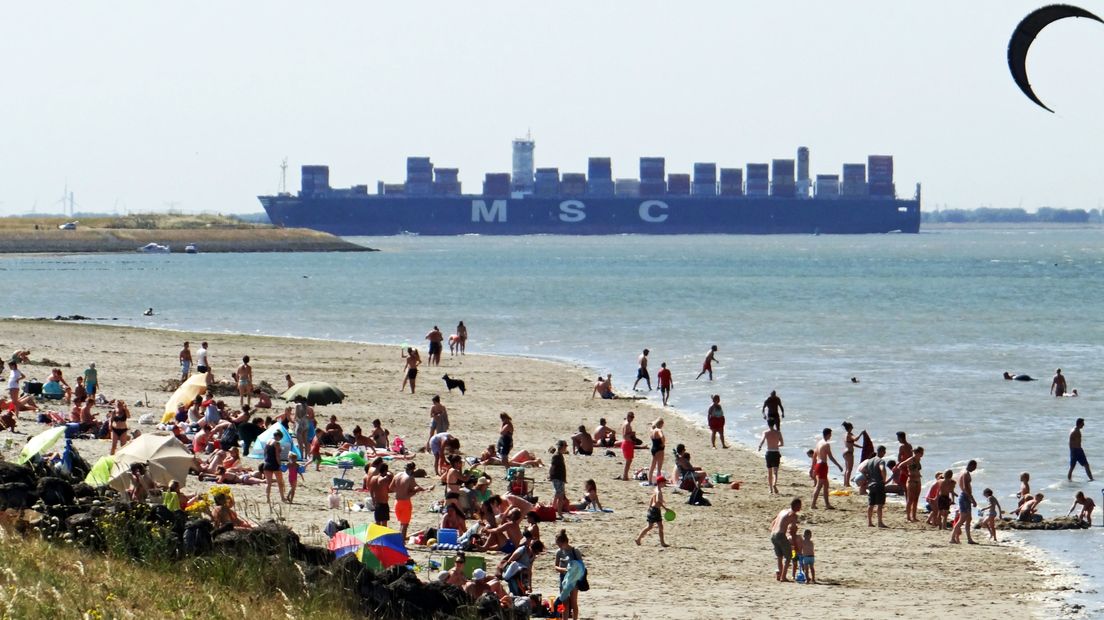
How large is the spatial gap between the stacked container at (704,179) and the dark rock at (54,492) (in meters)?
183

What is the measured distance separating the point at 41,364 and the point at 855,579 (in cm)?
1836

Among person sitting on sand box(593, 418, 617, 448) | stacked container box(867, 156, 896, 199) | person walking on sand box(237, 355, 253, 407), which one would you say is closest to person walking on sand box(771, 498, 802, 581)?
person sitting on sand box(593, 418, 617, 448)

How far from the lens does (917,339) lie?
44.4 metres

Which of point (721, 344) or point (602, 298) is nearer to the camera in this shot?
point (721, 344)

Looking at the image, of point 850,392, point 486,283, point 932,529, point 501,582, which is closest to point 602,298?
point 486,283

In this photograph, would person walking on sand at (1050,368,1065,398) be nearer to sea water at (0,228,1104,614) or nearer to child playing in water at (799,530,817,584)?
sea water at (0,228,1104,614)

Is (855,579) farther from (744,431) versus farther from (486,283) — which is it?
(486,283)

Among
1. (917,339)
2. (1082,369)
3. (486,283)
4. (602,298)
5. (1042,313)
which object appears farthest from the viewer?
(486,283)

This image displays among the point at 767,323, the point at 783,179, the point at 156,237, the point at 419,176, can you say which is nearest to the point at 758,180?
the point at 783,179

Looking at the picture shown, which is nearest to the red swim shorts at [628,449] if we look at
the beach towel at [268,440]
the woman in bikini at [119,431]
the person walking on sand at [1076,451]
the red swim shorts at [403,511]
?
the beach towel at [268,440]

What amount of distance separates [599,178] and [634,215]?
6.66 meters

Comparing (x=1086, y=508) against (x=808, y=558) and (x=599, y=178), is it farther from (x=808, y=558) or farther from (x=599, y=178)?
(x=599, y=178)

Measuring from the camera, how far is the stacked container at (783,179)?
18938cm

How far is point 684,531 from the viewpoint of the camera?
15.2 meters
